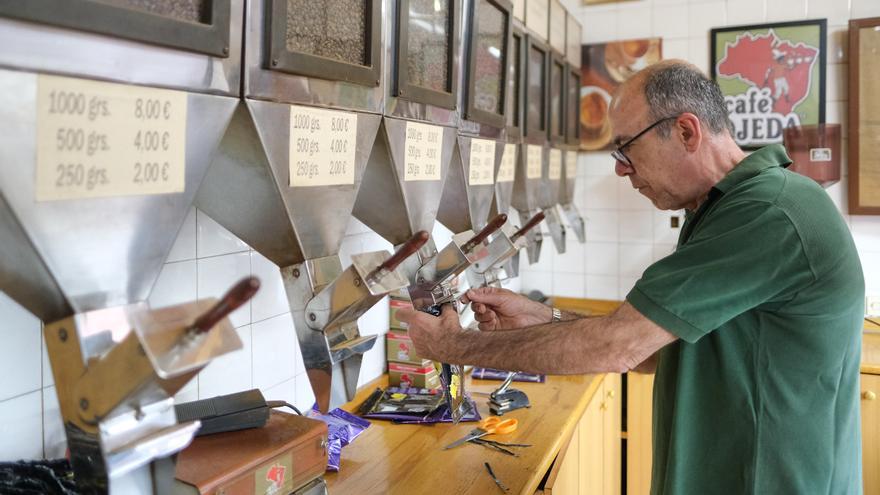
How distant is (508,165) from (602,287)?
1758 mm

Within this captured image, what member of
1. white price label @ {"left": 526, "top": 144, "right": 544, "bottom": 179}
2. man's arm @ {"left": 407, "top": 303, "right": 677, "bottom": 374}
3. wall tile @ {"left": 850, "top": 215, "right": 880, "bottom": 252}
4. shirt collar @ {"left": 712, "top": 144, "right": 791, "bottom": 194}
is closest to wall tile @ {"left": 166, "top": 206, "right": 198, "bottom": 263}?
man's arm @ {"left": 407, "top": 303, "right": 677, "bottom": 374}

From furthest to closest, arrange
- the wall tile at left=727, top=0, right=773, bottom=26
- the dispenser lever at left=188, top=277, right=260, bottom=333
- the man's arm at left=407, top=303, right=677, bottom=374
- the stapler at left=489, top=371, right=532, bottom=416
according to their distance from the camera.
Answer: the wall tile at left=727, top=0, right=773, bottom=26 → the stapler at left=489, top=371, right=532, bottom=416 → the man's arm at left=407, top=303, right=677, bottom=374 → the dispenser lever at left=188, top=277, right=260, bottom=333

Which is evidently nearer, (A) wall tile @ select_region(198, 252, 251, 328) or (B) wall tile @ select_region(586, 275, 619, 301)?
(A) wall tile @ select_region(198, 252, 251, 328)

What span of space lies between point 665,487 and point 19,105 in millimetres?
1409

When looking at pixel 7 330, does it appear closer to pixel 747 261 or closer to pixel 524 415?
pixel 747 261

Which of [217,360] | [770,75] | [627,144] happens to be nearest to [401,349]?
[217,360]

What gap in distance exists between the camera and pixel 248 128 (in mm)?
1046

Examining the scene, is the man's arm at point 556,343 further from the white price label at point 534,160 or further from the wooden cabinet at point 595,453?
the white price label at point 534,160

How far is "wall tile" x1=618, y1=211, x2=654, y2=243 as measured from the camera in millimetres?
3688

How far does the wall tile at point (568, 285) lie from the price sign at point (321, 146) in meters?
2.75

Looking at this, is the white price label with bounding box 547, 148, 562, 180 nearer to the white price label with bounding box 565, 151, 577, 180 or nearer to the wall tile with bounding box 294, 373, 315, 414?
the white price label with bounding box 565, 151, 577, 180

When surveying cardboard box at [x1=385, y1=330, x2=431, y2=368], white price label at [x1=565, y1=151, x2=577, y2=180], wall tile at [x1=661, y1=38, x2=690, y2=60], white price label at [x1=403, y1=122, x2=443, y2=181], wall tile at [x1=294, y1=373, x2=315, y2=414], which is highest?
wall tile at [x1=661, y1=38, x2=690, y2=60]

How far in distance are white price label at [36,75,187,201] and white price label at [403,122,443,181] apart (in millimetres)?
636

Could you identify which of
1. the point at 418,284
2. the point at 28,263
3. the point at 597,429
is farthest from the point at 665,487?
the point at 28,263
